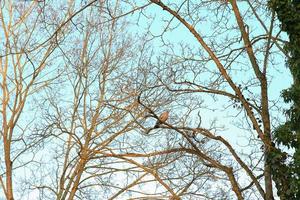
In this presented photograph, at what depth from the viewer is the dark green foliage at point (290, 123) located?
7.54m

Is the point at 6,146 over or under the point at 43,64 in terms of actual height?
under

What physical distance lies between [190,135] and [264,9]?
308cm

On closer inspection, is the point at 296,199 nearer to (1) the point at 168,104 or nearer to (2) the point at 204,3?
(2) the point at 204,3

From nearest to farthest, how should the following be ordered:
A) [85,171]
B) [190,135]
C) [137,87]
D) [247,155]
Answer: [190,135] → [247,155] → [137,87] → [85,171]

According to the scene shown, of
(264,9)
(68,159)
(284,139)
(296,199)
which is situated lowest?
(296,199)

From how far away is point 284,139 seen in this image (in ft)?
25.5

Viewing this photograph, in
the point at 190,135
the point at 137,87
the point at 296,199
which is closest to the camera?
the point at 296,199

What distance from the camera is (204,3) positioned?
9.52 m

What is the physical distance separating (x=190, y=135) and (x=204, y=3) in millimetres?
2824

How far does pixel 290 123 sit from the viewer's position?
7898 millimetres

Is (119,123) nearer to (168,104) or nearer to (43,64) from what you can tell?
(168,104)

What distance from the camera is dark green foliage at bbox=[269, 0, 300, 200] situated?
7.54 meters

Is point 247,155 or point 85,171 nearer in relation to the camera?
point 247,155

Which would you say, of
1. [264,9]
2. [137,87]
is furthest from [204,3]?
[137,87]
